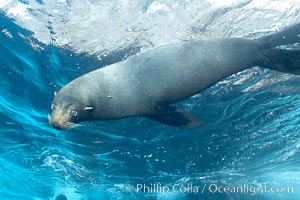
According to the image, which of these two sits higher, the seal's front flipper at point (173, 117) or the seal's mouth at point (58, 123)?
the seal's front flipper at point (173, 117)

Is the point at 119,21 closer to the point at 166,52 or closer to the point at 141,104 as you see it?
the point at 166,52

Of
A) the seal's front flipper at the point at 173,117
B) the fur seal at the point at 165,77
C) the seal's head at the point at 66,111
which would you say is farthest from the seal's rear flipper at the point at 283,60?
the seal's head at the point at 66,111

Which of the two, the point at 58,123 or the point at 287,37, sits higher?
the point at 287,37

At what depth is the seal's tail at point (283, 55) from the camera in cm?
460

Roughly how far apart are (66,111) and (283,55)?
11.7 feet

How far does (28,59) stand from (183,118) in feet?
20.5

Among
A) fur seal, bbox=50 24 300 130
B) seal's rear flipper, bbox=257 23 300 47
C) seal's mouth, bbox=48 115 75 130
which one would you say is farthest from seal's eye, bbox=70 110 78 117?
seal's rear flipper, bbox=257 23 300 47

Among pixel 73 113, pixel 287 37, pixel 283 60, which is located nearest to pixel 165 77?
pixel 73 113

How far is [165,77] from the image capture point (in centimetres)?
439

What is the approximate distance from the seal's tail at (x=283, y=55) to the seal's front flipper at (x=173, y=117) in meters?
1.52

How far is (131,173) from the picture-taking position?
2175 centimetres

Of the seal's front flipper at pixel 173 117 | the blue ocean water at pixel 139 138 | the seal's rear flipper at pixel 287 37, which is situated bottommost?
the seal's front flipper at pixel 173 117

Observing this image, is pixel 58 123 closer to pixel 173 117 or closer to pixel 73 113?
pixel 73 113

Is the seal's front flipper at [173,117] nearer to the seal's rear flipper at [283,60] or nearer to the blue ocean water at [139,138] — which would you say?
the seal's rear flipper at [283,60]
